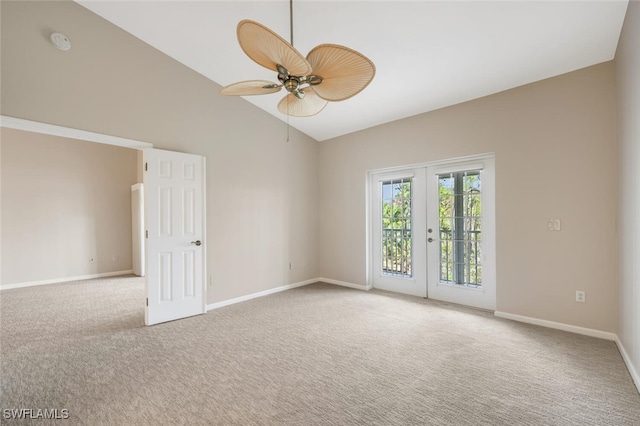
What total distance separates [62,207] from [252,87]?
6127 millimetres

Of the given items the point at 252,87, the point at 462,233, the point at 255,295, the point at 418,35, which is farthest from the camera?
the point at 255,295

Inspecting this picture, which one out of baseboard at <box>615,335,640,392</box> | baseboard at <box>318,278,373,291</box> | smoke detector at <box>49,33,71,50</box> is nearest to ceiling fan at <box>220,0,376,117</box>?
smoke detector at <box>49,33,71,50</box>

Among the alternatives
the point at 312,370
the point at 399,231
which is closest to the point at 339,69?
the point at 312,370

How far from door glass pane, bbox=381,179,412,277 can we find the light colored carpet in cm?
Answer: 107

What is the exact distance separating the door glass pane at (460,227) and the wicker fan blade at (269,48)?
310 centimetres

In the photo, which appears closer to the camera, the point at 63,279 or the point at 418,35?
the point at 418,35

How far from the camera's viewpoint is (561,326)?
312 cm

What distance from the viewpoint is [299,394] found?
2031 millimetres

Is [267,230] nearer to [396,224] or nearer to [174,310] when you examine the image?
[174,310]

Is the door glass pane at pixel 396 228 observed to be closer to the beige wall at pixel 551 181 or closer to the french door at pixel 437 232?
the french door at pixel 437 232

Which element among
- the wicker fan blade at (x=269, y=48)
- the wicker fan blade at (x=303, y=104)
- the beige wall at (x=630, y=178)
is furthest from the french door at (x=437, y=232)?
the wicker fan blade at (x=269, y=48)

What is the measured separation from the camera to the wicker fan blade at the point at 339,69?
1.67 meters

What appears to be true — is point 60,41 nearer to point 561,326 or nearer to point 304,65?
point 304,65

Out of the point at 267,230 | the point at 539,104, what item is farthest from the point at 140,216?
the point at 539,104
